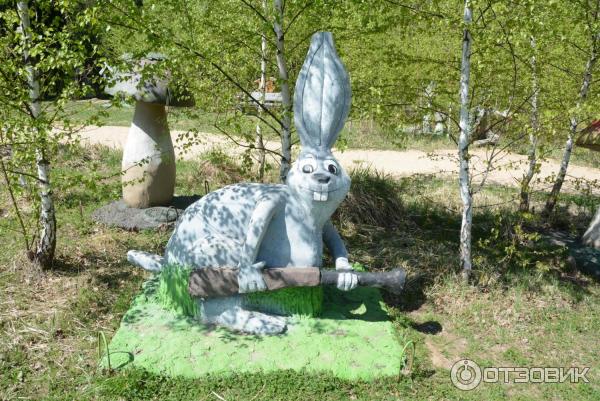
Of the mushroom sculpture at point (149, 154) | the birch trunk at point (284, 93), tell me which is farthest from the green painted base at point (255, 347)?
the mushroom sculpture at point (149, 154)

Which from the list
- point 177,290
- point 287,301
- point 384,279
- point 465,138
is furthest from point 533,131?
point 177,290

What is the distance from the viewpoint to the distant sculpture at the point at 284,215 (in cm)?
382

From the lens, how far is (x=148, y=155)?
6613 millimetres

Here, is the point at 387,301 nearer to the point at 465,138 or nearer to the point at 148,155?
the point at 465,138

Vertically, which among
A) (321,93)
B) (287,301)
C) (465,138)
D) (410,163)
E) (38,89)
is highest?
(38,89)

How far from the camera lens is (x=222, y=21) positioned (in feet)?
19.7

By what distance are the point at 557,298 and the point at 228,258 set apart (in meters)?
3.17

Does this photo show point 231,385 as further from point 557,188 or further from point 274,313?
point 557,188

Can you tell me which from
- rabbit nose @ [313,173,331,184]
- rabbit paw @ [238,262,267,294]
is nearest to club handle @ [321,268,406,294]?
rabbit paw @ [238,262,267,294]

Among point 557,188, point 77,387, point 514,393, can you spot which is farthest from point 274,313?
point 557,188

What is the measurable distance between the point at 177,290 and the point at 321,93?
1.87 metres

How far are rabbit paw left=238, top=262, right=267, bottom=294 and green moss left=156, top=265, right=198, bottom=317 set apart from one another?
0.46 meters

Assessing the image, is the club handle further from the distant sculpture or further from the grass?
the grass

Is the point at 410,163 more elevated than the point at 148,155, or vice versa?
the point at 148,155
